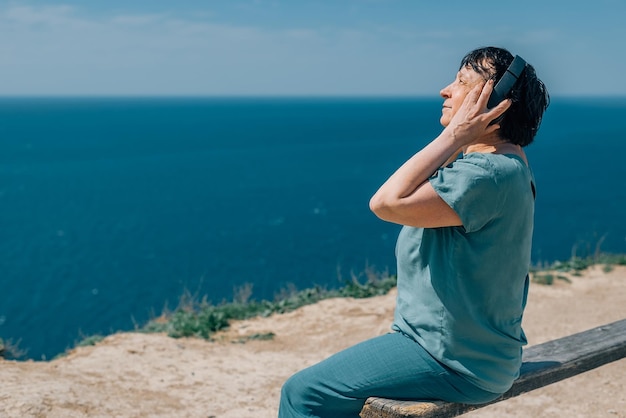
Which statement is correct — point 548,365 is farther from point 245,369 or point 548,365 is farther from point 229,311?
point 229,311

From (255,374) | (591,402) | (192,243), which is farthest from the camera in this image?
(192,243)

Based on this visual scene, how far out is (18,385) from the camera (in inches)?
202

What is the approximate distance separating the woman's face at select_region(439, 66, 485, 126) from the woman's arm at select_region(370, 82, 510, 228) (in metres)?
0.06

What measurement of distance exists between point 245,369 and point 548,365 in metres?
3.61

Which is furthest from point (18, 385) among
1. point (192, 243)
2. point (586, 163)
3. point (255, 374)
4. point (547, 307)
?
point (586, 163)

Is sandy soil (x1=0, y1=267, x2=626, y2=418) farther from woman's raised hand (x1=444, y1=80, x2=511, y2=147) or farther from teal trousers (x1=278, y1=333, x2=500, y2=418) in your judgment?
woman's raised hand (x1=444, y1=80, x2=511, y2=147)

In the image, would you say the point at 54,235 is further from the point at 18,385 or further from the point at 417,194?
the point at 417,194

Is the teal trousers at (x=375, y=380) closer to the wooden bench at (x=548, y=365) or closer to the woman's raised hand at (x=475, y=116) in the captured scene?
the wooden bench at (x=548, y=365)

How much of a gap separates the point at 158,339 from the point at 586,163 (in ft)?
239

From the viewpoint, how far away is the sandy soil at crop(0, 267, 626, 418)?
16.4 feet

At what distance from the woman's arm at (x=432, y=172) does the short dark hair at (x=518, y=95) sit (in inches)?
2.1

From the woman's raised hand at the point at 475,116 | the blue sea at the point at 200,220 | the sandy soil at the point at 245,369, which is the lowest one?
the blue sea at the point at 200,220

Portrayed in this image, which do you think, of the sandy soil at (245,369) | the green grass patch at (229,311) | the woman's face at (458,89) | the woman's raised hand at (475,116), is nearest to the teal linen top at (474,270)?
the woman's raised hand at (475,116)

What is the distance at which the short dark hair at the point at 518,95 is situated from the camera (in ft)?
7.75
